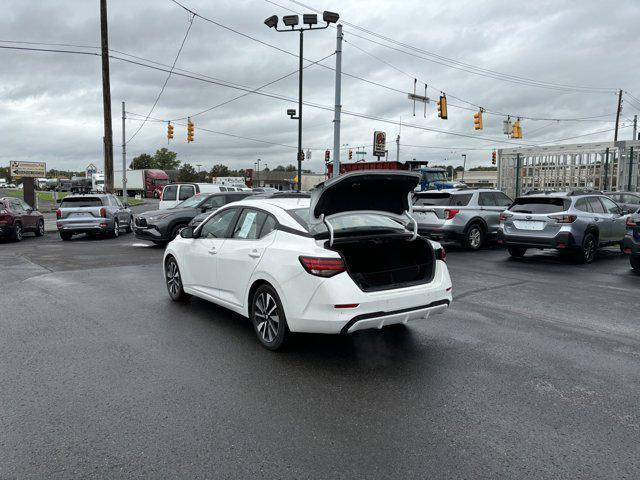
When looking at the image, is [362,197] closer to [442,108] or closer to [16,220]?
[16,220]

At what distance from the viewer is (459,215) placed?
13.2m

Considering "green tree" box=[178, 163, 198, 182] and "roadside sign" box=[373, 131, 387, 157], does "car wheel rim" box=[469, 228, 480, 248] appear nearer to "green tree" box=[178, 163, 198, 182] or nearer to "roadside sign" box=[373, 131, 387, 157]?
"roadside sign" box=[373, 131, 387, 157]

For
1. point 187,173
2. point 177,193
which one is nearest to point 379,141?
point 177,193

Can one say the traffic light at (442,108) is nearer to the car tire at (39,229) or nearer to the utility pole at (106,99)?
the utility pole at (106,99)

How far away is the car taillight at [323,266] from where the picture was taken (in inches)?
177

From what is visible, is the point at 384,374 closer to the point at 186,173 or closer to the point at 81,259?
the point at 81,259

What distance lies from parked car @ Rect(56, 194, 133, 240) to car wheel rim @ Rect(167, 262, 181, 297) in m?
10.8

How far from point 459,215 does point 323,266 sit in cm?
941

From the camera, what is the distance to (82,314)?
21.6 feet

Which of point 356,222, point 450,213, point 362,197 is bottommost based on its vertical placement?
point 450,213

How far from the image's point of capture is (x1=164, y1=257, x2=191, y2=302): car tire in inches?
281

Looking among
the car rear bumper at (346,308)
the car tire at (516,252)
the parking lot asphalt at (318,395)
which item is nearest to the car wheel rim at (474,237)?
the car tire at (516,252)

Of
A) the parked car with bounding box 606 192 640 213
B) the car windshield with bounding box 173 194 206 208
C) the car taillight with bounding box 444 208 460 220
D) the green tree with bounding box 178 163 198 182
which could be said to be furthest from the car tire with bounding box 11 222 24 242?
the green tree with bounding box 178 163 198 182

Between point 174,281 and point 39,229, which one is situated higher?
point 174,281
